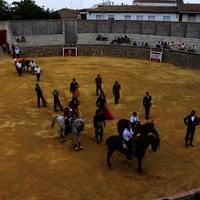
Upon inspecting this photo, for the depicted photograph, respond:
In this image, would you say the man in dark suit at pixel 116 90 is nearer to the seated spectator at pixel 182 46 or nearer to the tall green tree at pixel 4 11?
the seated spectator at pixel 182 46

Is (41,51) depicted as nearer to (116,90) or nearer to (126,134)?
(116,90)

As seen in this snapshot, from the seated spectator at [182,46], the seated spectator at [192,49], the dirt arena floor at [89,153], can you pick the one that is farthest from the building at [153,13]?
the dirt arena floor at [89,153]

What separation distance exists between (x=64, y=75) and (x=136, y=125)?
531 inches

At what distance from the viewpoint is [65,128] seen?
950 centimetres

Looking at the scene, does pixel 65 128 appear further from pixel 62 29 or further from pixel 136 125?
pixel 62 29

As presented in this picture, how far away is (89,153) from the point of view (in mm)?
9648

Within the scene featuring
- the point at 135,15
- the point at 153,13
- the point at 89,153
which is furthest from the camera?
the point at 135,15

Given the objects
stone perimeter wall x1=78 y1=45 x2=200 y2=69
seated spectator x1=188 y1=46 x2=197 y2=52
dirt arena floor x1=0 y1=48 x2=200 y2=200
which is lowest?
dirt arena floor x1=0 y1=48 x2=200 y2=200

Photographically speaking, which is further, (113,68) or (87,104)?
(113,68)

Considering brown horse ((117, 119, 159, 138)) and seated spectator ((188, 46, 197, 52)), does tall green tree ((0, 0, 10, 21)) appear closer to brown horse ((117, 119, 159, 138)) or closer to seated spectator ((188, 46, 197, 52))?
Answer: seated spectator ((188, 46, 197, 52))

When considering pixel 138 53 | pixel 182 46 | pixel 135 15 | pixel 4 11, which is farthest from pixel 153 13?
pixel 4 11

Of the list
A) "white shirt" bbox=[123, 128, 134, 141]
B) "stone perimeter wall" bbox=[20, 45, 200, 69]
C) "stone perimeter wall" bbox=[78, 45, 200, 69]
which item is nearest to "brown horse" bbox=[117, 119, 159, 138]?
"white shirt" bbox=[123, 128, 134, 141]

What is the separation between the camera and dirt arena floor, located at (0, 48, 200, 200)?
7555 millimetres

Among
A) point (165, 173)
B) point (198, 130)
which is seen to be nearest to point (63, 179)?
point (165, 173)
